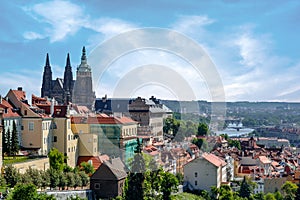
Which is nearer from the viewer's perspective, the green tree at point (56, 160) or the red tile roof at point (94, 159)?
the green tree at point (56, 160)

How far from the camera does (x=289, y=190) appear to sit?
37125 millimetres

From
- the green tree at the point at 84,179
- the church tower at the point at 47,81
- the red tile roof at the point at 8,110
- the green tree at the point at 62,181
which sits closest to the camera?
the green tree at the point at 62,181

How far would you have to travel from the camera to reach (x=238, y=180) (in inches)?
1614

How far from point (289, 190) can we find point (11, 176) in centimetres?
2323

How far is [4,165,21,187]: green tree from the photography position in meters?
21.1

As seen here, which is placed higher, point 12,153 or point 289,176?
point 12,153

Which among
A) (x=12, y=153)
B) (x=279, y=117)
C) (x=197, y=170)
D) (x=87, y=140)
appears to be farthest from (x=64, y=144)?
(x=279, y=117)

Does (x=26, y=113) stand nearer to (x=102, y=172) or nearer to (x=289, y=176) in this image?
(x=102, y=172)

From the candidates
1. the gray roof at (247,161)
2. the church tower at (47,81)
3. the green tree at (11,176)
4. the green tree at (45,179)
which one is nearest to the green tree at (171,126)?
the gray roof at (247,161)

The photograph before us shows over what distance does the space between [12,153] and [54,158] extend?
2.41 metres

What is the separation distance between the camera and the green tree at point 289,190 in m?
36.3

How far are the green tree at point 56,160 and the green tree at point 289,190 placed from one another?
58.8 feet

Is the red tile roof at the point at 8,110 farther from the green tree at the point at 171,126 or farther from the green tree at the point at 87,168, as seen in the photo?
the green tree at the point at 171,126

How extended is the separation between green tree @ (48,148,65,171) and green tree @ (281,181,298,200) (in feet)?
58.8
